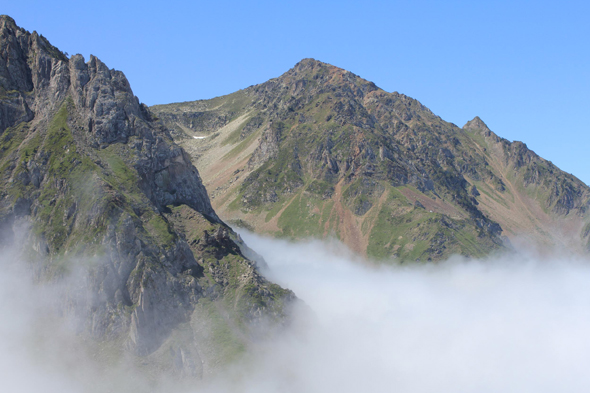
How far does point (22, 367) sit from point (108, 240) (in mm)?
42624

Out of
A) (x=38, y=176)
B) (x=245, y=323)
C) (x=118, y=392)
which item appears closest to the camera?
(x=118, y=392)

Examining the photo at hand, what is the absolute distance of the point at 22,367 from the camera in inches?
6225

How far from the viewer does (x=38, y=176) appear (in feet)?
652

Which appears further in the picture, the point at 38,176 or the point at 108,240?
the point at 38,176

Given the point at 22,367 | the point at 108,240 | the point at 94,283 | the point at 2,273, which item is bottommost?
the point at 22,367

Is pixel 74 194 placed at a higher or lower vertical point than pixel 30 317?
higher

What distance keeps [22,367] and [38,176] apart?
2755 inches

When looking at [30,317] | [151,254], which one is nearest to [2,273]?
[30,317]

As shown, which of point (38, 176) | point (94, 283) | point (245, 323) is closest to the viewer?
point (94, 283)

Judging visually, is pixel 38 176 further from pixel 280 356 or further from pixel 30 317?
pixel 280 356

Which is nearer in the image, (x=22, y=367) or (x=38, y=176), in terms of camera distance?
(x=22, y=367)

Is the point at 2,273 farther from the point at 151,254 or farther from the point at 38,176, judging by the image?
the point at 151,254

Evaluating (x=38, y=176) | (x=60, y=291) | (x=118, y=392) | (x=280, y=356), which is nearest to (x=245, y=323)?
(x=280, y=356)

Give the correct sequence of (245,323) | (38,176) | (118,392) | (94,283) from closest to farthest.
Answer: (118,392) < (94,283) < (245,323) < (38,176)
